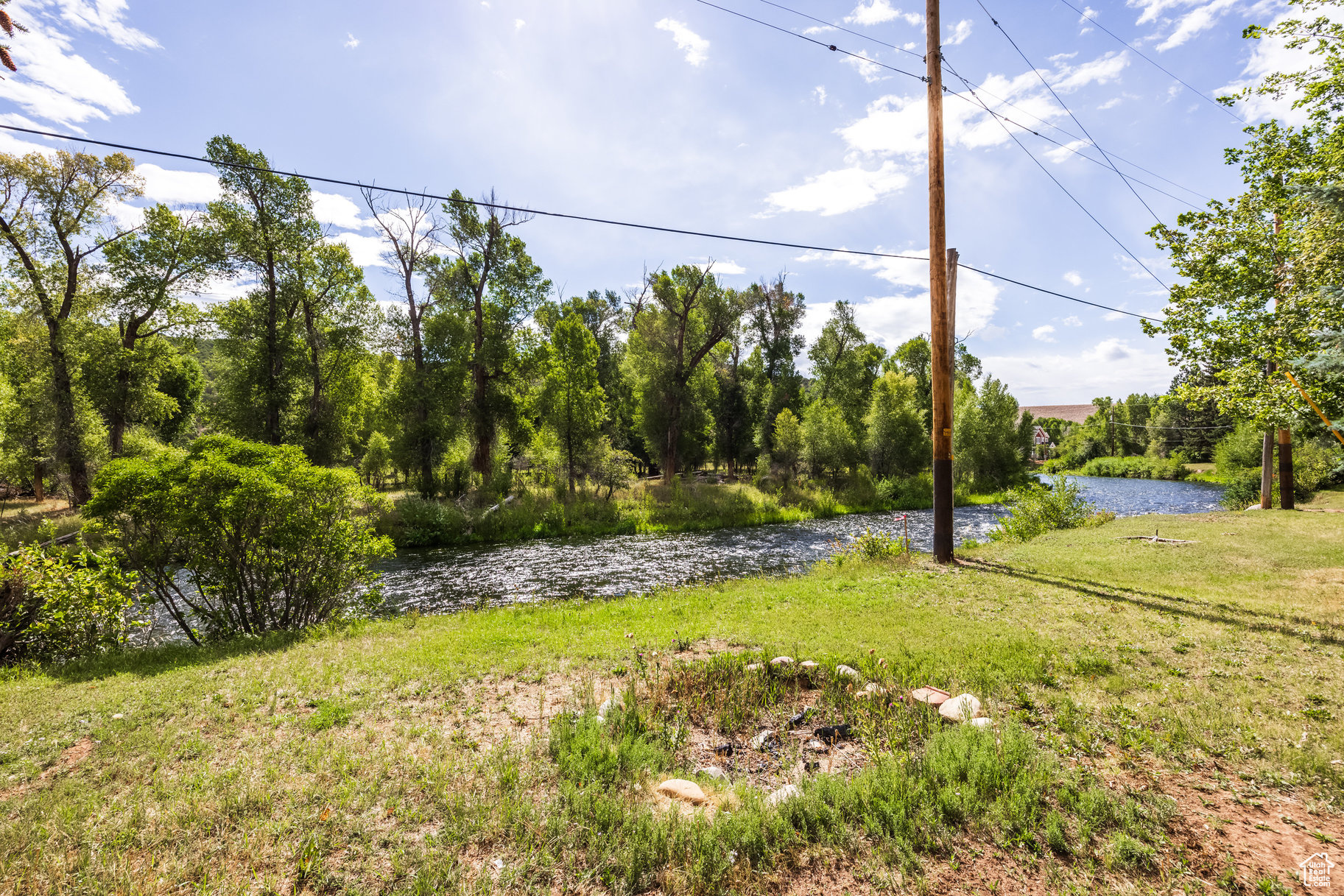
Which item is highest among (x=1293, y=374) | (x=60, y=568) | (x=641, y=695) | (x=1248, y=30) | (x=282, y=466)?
(x=1248, y=30)

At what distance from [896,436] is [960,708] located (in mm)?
41090

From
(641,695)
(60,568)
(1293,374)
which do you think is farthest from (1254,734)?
(60,568)

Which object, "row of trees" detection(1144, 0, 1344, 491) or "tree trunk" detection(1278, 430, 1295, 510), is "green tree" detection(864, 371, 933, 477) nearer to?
"tree trunk" detection(1278, 430, 1295, 510)

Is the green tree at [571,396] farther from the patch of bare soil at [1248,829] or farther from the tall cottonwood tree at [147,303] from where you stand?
A: the patch of bare soil at [1248,829]

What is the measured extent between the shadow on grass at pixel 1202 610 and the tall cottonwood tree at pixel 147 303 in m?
34.0

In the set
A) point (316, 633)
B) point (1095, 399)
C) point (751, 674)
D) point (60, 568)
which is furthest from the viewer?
point (1095, 399)

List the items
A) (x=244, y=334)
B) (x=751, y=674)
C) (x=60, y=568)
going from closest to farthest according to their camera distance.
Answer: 1. (x=751, y=674)
2. (x=60, y=568)
3. (x=244, y=334)

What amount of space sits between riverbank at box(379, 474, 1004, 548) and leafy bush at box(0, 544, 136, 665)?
15.5 m

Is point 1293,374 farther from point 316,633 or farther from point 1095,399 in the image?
point 1095,399

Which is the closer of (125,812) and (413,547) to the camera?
(125,812)

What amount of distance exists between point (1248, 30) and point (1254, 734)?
1411 cm

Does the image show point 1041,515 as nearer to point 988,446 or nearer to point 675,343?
point 675,343

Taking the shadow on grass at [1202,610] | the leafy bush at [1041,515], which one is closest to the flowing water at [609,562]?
the leafy bush at [1041,515]

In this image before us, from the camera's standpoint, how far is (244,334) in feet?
82.9
